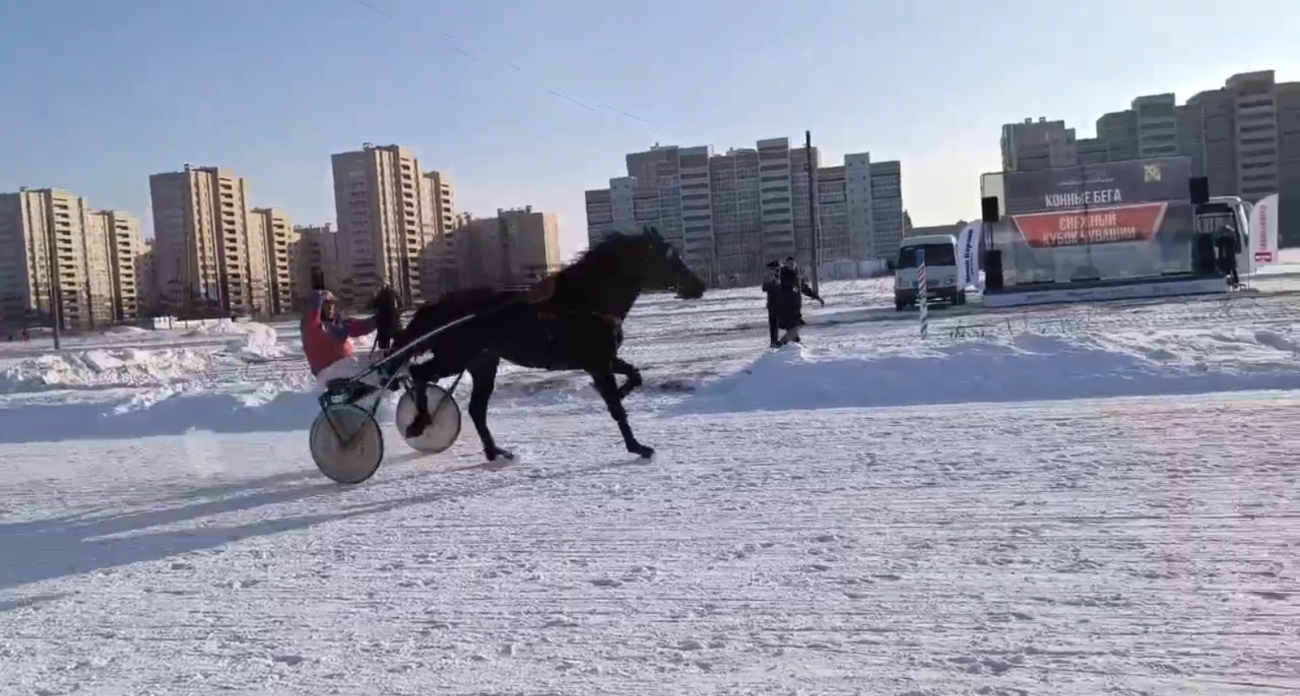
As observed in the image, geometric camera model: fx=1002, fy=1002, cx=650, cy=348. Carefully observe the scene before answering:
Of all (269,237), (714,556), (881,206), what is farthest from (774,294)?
(881,206)

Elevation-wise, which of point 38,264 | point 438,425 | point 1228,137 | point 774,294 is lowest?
point 438,425

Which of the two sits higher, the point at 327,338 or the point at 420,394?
the point at 327,338

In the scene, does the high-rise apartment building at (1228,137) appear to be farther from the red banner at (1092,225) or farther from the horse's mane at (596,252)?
the horse's mane at (596,252)

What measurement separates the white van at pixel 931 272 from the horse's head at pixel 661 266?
24367 mm

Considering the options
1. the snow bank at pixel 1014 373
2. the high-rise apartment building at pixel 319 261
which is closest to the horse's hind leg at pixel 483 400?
the high-rise apartment building at pixel 319 261

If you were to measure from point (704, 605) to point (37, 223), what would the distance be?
3535 inches

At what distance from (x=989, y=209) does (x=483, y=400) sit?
24439mm

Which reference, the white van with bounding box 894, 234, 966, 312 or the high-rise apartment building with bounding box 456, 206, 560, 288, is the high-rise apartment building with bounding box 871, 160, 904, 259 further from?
the high-rise apartment building with bounding box 456, 206, 560, 288

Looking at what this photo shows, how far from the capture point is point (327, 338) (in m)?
8.59


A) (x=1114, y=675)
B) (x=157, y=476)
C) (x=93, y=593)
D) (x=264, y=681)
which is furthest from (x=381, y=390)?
(x=1114, y=675)

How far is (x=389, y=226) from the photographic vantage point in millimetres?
12773

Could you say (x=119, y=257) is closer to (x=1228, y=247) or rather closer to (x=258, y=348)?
(x=258, y=348)

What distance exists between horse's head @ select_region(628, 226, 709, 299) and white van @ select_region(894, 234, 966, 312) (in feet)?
79.9

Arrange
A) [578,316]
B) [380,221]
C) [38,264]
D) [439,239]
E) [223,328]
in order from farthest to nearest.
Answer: [38,264] → [223,328] → [380,221] → [439,239] → [578,316]
